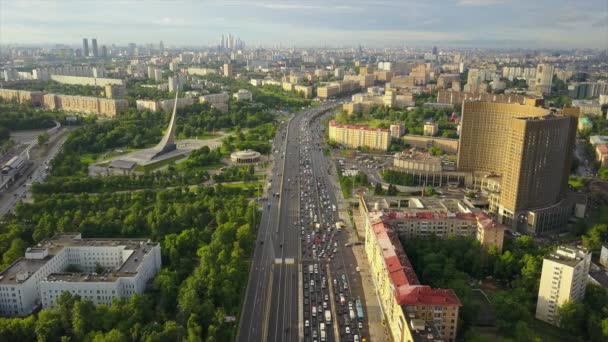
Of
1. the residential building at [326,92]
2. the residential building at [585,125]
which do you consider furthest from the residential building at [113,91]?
the residential building at [585,125]

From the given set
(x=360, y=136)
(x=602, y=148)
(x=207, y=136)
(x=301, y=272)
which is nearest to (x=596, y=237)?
(x=301, y=272)

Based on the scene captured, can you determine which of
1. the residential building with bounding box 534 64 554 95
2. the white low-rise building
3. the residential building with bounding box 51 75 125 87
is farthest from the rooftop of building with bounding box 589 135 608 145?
the residential building with bounding box 51 75 125 87

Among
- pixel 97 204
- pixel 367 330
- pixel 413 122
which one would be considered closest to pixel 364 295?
pixel 367 330

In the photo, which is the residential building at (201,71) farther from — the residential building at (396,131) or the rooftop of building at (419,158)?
the rooftop of building at (419,158)

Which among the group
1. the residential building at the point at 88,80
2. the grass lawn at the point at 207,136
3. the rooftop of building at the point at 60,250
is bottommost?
the grass lawn at the point at 207,136

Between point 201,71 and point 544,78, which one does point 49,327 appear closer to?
point 544,78

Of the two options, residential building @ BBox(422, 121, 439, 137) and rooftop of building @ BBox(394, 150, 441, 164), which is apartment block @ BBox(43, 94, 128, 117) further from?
rooftop of building @ BBox(394, 150, 441, 164)

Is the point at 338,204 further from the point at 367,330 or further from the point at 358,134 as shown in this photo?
the point at 358,134
